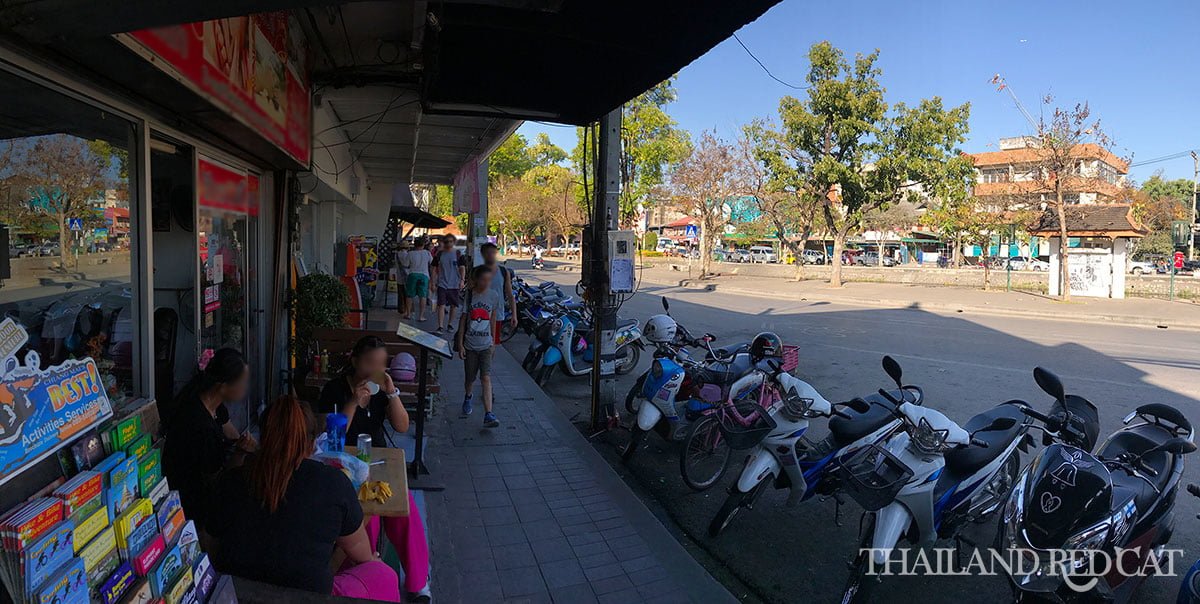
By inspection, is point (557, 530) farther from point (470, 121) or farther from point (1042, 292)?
point (1042, 292)

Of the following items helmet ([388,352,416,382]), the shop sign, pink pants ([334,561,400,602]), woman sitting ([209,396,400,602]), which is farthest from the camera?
helmet ([388,352,416,382])

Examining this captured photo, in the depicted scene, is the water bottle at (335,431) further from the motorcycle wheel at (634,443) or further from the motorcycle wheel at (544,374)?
the motorcycle wheel at (544,374)

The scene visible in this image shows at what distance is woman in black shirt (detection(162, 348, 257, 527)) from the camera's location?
2.90 meters

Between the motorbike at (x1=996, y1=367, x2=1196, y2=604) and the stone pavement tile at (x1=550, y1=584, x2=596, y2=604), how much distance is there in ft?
6.93

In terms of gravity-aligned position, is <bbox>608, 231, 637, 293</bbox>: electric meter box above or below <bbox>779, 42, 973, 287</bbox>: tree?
below

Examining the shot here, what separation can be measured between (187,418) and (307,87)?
4267 millimetres

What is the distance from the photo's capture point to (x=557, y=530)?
427 cm

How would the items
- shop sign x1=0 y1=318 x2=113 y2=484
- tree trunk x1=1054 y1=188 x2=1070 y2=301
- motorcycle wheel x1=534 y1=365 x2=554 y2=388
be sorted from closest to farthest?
1. shop sign x1=0 y1=318 x2=113 y2=484
2. motorcycle wheel x1=534 y1=365 x2=554 y2=388
3. tree trunk x1=1054 y1=188 x2=1070 y2=301

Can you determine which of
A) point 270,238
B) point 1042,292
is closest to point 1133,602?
point 270,238

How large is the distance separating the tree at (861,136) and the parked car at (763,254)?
28.1 meters

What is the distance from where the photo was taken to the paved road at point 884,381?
3959 mm

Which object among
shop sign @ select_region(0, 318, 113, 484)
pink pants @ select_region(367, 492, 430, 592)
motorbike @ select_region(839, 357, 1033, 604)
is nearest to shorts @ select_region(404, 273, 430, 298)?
pink pants @ select_region(367, 492, 430, 592)

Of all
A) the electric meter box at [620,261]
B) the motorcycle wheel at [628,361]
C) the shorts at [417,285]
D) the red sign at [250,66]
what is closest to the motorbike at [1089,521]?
the electric meter box at [620,261]

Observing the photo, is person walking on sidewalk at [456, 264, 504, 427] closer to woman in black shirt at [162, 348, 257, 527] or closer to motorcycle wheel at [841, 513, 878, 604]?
woman in black shirt at [162, 348, 257, 527]
